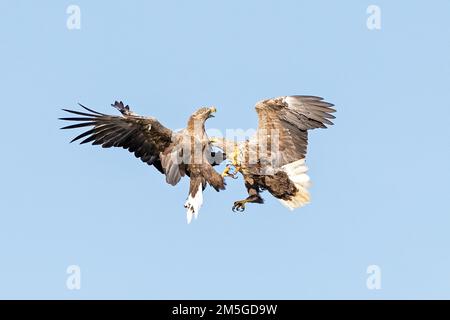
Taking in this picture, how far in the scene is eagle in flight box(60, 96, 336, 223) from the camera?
1698 cm

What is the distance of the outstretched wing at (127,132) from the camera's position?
17.3 m

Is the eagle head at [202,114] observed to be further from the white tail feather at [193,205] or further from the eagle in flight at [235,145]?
the white tail feather at [193,205]

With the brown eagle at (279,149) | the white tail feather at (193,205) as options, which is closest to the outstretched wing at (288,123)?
the brown eagle at (279,149)

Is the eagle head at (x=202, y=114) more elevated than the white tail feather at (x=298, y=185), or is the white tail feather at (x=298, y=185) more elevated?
the eagle head at (x=202, y=114)

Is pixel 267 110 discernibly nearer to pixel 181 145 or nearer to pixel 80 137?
pixel 181 145

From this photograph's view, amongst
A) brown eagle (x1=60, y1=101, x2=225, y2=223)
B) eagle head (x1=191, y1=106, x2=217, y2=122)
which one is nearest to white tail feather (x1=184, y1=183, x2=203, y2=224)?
brown eagle (x1=60, y1=101, x2=225, y2=223)

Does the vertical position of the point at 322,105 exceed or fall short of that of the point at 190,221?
it exceeds it

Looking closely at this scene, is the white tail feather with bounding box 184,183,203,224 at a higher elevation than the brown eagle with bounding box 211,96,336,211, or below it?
below

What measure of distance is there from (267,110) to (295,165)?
0.90 m

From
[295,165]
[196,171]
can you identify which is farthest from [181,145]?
[295,165]

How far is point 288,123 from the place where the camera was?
17391mm

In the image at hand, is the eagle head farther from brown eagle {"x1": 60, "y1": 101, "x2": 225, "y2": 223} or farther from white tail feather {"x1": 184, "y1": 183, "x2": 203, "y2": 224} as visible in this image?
white tail feather {"x1": 184, "y1": 183, "x2": 203, "y2": 224}

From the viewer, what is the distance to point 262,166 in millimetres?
16984

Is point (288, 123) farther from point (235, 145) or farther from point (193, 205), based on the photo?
point (193, 205)
